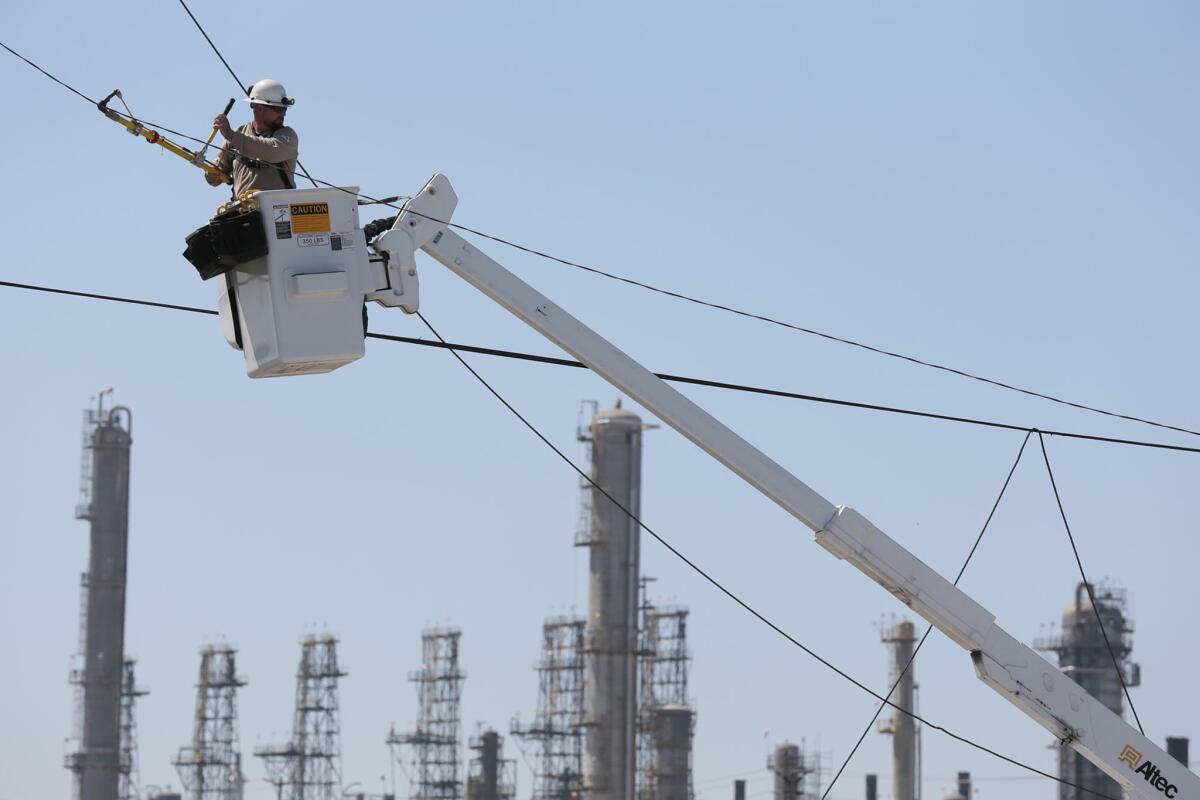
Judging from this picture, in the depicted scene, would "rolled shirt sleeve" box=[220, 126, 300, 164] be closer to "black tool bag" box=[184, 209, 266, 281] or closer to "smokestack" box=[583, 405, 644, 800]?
"black tool bag" box=[184, 209, 266, 281]

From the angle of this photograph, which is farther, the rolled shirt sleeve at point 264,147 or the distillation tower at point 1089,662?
the distillation tower at point 1089,662

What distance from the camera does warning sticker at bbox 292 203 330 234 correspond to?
10.8 metres

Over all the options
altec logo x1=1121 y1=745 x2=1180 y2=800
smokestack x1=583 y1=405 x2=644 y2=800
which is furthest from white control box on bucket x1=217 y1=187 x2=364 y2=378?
smokestack x1=583 y1=405 x2=644 y2=800

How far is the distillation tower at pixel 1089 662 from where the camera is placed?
1937 inches

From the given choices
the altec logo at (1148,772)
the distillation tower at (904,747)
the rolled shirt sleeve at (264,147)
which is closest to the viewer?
the rolled shirt sleeve at (264,147)

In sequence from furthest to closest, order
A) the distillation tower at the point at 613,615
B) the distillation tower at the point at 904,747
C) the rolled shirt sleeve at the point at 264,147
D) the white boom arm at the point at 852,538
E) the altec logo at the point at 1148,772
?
the distillation tower at the point at 904,747
the distillation tower at the point at 613,615
the altec logo at the point at 1148,772
the white boom arm at the point at 852,538
the rolled shirt sleeve at the point at 264,147

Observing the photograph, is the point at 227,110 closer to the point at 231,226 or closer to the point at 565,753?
the point at 231,226

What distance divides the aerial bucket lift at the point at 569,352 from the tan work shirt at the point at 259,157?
1.46 feet

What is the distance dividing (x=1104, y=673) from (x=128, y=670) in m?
41.3

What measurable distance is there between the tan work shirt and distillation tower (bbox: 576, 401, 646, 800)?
33740 millimetres

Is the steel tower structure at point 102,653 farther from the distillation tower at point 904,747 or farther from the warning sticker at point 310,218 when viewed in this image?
the warning sticker at point 310,218

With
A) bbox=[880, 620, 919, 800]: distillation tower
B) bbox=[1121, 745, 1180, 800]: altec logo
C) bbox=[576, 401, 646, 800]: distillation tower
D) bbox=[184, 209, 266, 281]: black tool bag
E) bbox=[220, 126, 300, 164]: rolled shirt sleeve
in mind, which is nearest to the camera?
bbox=[184, 209, 266, 281]: black tool bag

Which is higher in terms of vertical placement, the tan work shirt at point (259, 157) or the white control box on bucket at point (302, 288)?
the tan work shirt at point (259, 157)

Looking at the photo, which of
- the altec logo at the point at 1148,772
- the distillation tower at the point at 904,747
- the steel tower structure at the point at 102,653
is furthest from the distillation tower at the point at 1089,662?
the altec logo at the point at 1148,772
